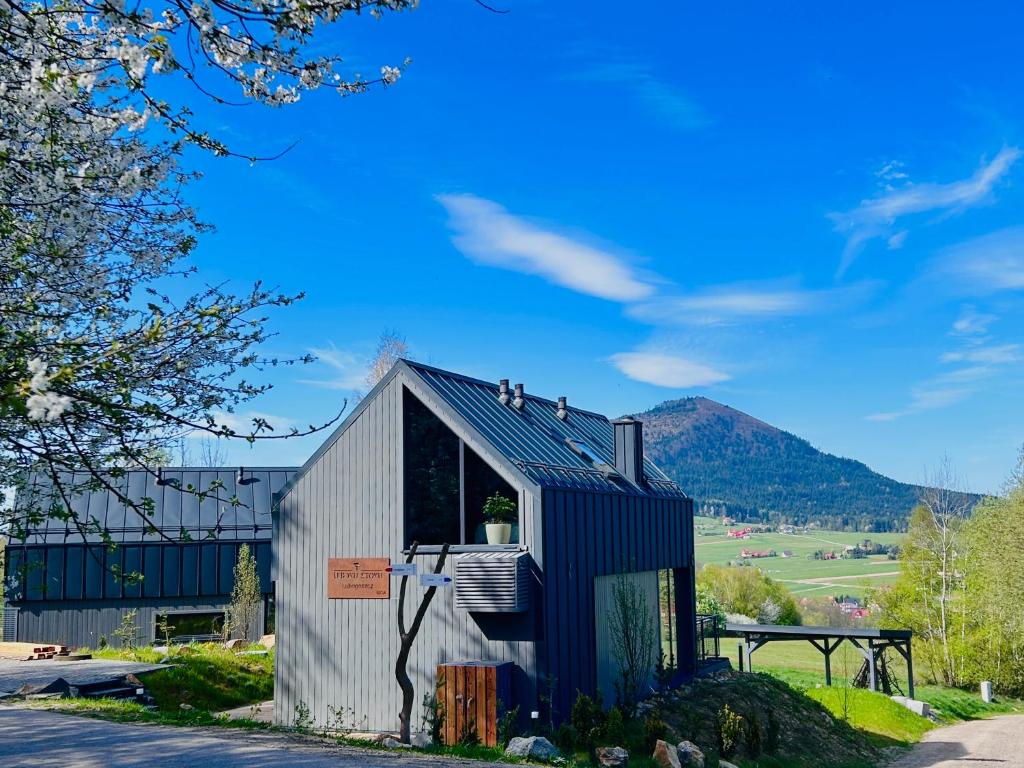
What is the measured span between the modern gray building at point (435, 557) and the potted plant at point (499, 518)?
0.39 feet

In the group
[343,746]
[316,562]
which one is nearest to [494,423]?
[316,562]

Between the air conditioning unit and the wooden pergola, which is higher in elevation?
the air conditioning unit

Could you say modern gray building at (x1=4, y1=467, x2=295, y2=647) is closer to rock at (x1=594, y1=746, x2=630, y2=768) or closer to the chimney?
the chimney

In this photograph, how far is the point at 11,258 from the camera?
6695 mm

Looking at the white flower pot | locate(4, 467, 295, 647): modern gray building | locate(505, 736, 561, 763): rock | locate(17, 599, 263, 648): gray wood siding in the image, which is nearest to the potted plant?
the white flower pot

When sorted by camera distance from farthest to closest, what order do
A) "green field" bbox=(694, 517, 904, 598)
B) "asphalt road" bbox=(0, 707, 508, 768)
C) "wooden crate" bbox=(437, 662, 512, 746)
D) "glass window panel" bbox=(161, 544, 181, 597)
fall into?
"green field" bbox=(694, 517, 904, 598)
"glass window panel" bbox=(161, 544, 181, 597)
"wooden crate" bbox=(437, 662, 512, 746)
"asphalt road" bbox=(0, 707, 508, 768)

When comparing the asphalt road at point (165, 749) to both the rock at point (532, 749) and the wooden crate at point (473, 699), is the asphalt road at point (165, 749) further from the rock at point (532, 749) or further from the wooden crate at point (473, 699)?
the wooden crate at point (473, 699)

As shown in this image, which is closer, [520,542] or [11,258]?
[11,258]

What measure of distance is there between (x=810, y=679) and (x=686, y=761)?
24.9m

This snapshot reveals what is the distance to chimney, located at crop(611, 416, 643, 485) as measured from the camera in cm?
2012

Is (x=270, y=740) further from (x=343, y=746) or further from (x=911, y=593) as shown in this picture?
(x=911, y=593)


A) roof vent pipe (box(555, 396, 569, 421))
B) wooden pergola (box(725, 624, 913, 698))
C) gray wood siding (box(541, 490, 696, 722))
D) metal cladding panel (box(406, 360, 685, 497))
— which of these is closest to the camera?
gray wood siding (box(541, 490, 696, 722))

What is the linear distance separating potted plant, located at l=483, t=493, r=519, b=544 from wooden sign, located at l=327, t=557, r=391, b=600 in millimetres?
1939

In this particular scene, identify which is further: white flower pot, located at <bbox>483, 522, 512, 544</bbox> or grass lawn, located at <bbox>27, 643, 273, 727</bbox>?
grass lawn, located at <bbox>27, 643, 273, 727</bbox>
